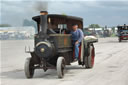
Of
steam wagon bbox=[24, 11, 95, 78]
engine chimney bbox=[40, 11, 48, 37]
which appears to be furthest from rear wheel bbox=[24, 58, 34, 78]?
engine chimney bbox=[40, 11, 48, 37]

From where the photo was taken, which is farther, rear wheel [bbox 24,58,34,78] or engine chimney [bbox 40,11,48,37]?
rear wheel [bbox 24,58,34,78]

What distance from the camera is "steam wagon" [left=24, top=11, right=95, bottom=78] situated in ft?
28.3

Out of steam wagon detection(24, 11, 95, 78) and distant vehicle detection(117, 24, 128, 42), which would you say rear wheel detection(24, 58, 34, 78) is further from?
distant vehicle detection(117, 24, 128, 42)

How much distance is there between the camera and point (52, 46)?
8711 mm

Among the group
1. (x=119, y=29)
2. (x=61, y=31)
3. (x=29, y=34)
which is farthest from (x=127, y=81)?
(x=29, y=34)

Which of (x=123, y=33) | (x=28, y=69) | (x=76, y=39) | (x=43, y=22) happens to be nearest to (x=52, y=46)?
(x=43, y=22)

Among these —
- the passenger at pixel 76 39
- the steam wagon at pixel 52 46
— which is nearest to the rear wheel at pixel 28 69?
the steam wagon at pixel 52 46

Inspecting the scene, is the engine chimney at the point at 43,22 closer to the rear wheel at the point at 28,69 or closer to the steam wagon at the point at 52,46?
the steam wagon at the point at 52,46

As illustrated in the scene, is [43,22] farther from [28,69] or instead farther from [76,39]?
[76,39]

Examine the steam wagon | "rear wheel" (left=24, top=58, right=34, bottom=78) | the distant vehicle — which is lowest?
the distant vehicle

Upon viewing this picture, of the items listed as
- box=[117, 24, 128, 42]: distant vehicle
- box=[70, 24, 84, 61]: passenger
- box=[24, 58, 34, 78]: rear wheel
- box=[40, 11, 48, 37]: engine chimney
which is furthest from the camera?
box=[117, 24, 128, 42]: distant vehicle

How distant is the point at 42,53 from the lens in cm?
866

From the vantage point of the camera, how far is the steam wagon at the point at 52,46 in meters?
8.62

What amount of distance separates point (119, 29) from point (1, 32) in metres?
41.7
